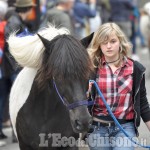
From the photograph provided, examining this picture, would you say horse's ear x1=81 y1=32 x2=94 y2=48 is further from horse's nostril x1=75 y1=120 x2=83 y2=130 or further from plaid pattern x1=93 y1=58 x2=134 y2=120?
horse's nostril x1=75 y1=120 x2=83 y2=130

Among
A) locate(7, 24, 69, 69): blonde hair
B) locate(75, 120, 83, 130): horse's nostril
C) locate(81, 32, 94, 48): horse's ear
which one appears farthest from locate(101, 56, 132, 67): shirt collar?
locate(75, 120, 83, 130): horse's nostril

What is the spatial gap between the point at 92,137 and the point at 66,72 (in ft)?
2.78

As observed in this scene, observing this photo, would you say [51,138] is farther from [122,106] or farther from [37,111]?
[122,106]

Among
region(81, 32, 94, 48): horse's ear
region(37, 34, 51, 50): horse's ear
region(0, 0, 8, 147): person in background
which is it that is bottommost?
region(0, 0, 8, 147): person in background

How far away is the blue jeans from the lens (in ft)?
15.9

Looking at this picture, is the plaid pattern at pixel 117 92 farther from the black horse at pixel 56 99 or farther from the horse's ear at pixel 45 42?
the horse's ear at pixel 45 42

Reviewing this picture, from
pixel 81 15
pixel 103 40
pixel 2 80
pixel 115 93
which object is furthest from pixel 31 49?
pixel 81 15

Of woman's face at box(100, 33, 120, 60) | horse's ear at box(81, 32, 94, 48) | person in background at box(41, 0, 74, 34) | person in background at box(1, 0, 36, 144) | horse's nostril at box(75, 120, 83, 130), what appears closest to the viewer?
horse's nostril at box(75, 120, 83, 130)

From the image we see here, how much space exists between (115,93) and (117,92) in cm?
2

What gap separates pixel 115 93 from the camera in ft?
16.0

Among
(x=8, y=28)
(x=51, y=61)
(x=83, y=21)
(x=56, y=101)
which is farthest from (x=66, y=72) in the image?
(x=83, y=21)

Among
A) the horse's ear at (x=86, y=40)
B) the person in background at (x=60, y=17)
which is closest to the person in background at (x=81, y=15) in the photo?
the person in background at (x=60, y=17)

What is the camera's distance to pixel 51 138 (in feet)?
16.3

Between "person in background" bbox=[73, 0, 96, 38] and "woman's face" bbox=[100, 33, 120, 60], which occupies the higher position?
"woman's face" bbox=[100, 33, 120, 60]
